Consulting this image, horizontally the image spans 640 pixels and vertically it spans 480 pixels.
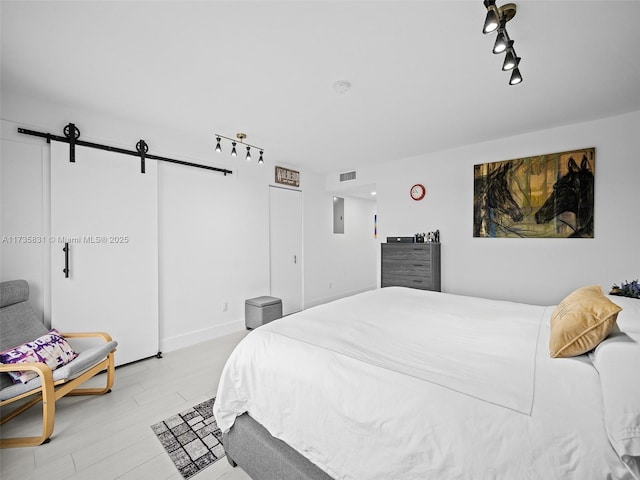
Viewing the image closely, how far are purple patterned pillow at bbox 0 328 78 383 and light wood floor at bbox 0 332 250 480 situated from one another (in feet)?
1.31

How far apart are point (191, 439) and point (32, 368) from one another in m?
1.18

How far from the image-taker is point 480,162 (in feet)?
12.6

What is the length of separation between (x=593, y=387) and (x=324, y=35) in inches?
86.7

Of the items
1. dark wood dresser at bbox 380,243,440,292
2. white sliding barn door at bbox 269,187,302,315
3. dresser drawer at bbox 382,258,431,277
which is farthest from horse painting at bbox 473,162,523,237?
white sliding barn door at bbox 269,187,302,315

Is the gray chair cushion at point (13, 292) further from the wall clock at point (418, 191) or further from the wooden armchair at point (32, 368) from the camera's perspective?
Result: the wall clock at point (418, 191)

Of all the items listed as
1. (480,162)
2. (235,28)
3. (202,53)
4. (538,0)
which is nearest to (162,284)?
(202,53)

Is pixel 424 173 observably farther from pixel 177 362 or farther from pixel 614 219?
pixel 177 362

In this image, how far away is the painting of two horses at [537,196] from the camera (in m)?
3.16

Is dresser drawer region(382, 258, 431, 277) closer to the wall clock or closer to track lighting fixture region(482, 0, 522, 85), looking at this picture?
the wall clock

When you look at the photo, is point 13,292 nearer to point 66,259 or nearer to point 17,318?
point 17,318

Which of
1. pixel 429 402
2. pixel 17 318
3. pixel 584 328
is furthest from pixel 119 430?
pixel 584 328

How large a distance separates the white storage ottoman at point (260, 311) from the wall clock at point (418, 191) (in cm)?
268

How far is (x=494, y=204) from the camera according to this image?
371 centimetres

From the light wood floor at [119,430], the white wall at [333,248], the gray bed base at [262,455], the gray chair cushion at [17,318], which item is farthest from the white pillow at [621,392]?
the white wall at [333,248]
